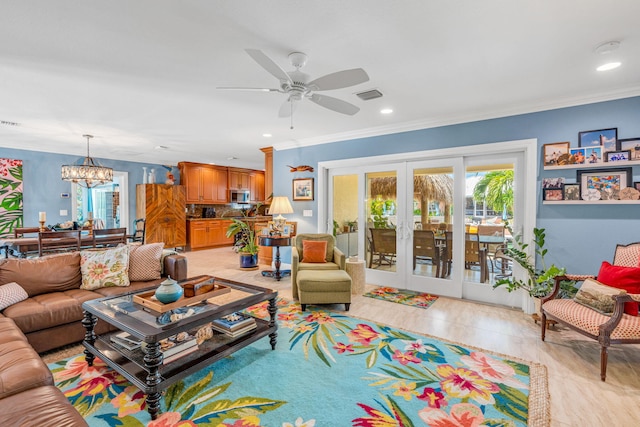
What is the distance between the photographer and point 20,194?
5770 mm

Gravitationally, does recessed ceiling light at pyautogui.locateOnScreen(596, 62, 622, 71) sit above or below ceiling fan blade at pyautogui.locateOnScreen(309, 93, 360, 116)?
above

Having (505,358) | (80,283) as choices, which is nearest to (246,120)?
(80,283)

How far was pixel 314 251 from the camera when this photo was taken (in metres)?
4.25

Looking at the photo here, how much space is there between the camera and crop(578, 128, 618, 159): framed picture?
10.2ft

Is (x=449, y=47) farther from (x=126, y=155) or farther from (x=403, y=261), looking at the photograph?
(x=126, y=155)

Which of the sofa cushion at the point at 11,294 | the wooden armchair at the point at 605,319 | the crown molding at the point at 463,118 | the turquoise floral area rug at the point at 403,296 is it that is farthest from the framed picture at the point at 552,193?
the sofa cushion at the point at 11,294

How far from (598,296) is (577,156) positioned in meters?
1.60

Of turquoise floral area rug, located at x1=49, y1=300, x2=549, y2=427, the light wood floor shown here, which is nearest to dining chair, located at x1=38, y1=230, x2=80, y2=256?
turquoise floral area rug, located at x1=49, y1=300, x2=549, y2=427

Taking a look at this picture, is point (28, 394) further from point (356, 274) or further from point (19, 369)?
point (356, 274)

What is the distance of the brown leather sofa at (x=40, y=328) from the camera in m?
1.26

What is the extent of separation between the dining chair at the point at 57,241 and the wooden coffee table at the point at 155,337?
2.57 meters

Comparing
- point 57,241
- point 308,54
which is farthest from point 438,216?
point 57,241

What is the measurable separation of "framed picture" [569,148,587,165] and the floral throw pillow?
488 cm

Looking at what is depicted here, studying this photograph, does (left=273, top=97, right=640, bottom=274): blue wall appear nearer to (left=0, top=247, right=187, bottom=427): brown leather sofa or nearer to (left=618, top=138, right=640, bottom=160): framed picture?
(left=618, top=138, right=640, bottom=160): framed picture
